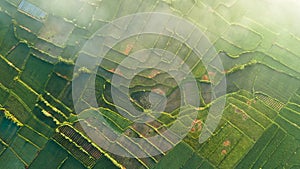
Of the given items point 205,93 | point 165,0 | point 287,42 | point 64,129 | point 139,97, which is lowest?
point 64,129

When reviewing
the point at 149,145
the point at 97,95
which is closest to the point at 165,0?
the point at 97,95

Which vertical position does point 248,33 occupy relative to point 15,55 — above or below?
above

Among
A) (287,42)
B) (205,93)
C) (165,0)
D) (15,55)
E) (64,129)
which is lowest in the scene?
(64,129)

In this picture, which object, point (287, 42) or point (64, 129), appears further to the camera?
point (287, 42)

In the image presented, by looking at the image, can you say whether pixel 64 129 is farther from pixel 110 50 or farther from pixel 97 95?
pixel 110 50

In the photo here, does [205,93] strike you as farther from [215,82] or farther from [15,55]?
[15,55]

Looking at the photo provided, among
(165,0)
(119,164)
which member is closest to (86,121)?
(119,164)
